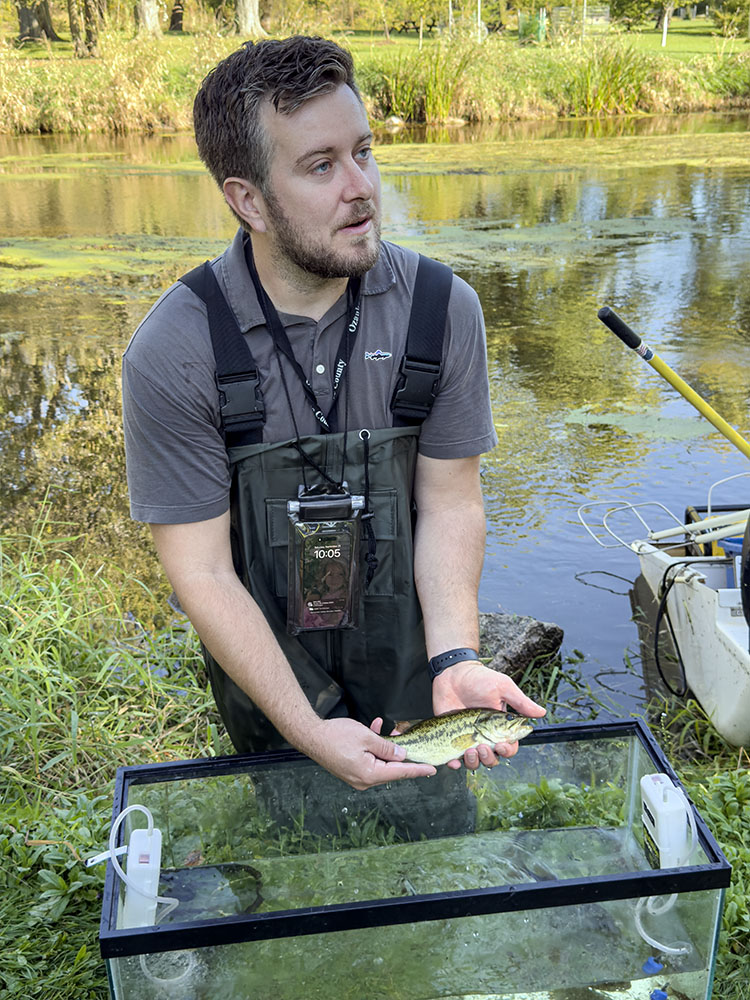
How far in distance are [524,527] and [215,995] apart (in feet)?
13.4

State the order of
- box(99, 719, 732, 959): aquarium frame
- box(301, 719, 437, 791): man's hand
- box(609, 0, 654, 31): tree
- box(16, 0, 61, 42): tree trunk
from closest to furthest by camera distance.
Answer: box(99, 719, 732, 959): aquarium frame < box(301, 719, 437, 791): man's hand < box(16, 0, 61, 42): tree trunk < box(609, 0, 654, 31): tree

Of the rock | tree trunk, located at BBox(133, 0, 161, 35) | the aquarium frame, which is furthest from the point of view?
tree trunk, located at BBox(133, 0, 161, 35)

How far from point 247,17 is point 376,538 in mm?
36633

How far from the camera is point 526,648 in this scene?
4.55 meters

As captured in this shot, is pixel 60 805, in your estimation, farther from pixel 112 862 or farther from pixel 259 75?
pixel 259 75

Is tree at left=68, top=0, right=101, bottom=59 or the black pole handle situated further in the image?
tree at left=68, top=0, right=101, bottom=59

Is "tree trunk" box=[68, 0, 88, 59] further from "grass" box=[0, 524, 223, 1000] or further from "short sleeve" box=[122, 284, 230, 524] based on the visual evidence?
"short sleeve" box=[122, 284, 230, 524]

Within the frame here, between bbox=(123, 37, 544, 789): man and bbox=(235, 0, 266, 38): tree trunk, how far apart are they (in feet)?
116

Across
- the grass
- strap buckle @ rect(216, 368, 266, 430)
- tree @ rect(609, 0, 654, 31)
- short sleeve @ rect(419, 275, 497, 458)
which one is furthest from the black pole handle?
tree @ rect(609, 0, 654, 31)

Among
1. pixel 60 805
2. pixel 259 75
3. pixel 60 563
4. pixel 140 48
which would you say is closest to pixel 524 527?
pixel 60 563

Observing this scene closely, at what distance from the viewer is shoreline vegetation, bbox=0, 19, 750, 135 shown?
2223cm

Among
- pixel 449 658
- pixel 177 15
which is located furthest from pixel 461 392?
pixel 177 15

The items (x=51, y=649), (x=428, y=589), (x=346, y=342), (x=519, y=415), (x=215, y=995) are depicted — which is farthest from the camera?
(x=519, y=415)

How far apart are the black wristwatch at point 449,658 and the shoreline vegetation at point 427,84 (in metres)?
21.2
